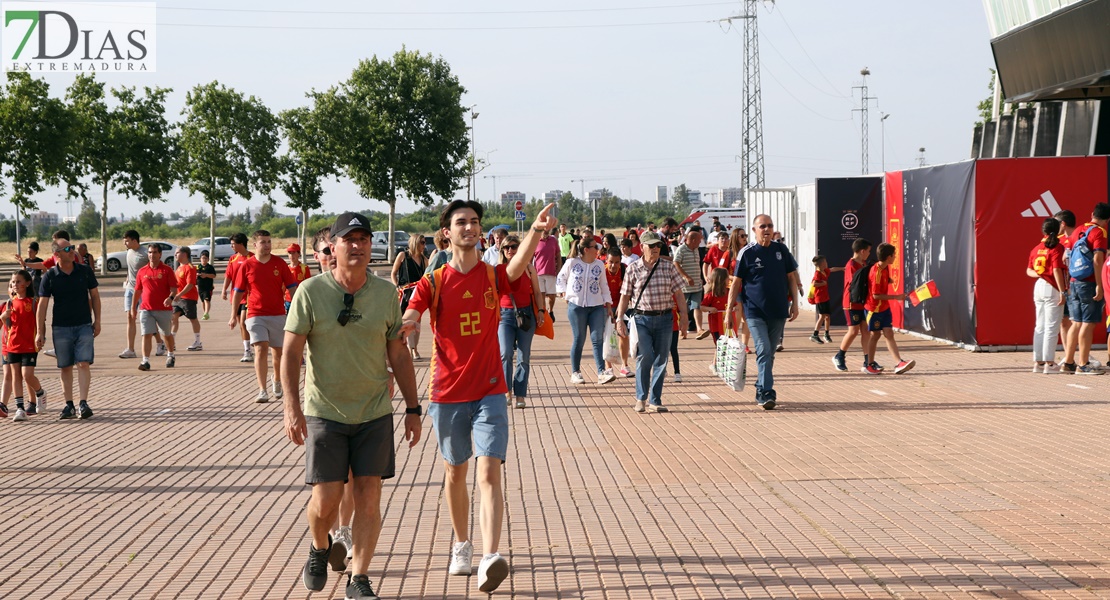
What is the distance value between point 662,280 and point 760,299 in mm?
961

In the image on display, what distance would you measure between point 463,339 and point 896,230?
48.2ft

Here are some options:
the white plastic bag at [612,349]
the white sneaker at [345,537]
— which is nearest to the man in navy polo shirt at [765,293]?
the white plastic bag at [612,349]

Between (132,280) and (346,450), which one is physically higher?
(132,280)

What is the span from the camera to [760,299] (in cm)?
1128

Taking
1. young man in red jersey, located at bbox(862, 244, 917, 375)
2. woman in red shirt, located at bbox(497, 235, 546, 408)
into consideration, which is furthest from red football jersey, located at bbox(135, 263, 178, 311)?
young man in red jersey, located at bbox(862, 244, 917, 375)

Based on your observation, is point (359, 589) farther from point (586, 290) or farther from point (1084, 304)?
point (1084, 304)

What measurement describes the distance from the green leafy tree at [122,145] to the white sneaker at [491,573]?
44697 millimetres

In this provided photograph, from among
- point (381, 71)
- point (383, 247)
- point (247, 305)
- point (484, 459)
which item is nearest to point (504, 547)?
point (484, 459)

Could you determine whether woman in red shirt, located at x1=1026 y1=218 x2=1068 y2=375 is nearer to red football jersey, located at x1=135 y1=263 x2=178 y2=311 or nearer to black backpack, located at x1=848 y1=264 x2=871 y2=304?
black backpack, located at x1=848 y1=264 x2=871 y2=304

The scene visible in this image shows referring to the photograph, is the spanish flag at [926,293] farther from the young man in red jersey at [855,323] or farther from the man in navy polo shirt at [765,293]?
the man in navy polo shirt at [765,293]

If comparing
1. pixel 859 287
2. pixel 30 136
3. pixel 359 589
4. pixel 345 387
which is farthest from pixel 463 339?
pixel 30 136

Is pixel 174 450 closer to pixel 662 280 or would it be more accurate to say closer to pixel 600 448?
pixel 600 448

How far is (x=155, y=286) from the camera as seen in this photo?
1619cm

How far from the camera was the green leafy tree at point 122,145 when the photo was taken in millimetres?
47812
